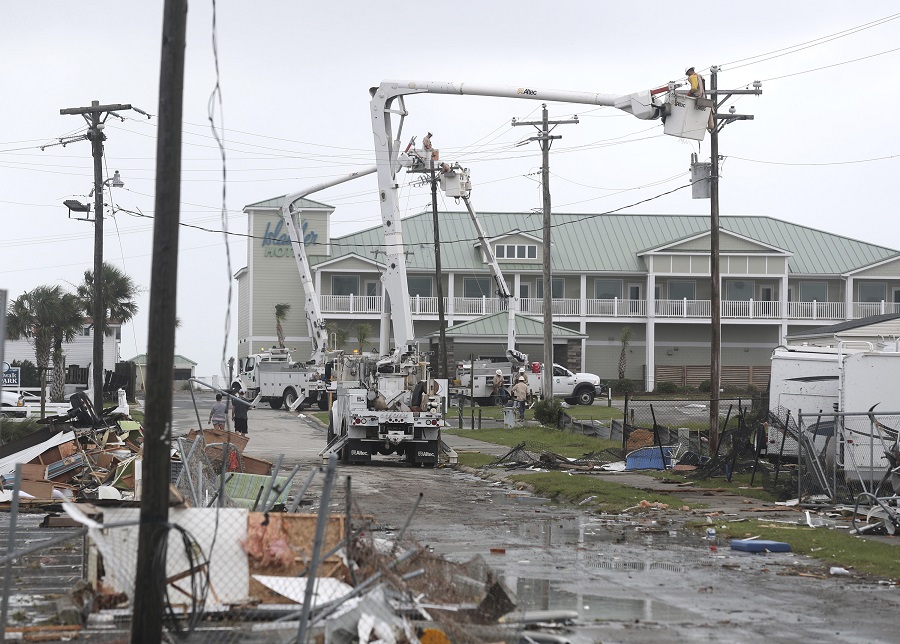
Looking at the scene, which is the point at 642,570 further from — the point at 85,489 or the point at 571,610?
the point at 85,489

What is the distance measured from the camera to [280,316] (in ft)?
229

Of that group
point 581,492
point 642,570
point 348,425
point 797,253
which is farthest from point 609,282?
point 642,570

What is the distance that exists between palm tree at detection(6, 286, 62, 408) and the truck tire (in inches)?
950

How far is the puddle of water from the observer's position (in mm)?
10508

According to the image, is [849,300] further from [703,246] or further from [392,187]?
[392,187]

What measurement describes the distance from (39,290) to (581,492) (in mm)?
39492

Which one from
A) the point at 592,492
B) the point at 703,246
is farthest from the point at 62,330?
the point at 592,492

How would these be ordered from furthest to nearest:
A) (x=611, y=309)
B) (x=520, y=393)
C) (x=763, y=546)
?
(x=611, y=309) < (x=520, y=393) < (x=763, y=546)

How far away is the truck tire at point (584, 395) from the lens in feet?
180

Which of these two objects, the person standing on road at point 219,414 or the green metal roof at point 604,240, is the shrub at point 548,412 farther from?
the green metal roof at point 604,240

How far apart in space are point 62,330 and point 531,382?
2197 cm

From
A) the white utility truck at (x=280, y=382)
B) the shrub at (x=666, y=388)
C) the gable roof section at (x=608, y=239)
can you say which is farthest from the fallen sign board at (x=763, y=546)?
the gable roof section at (x=608, y=239)

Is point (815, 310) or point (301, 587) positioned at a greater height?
point (815, 310)

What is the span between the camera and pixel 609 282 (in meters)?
68.9
